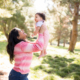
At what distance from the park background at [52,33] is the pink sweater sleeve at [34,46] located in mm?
920

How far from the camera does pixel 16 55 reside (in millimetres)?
2146

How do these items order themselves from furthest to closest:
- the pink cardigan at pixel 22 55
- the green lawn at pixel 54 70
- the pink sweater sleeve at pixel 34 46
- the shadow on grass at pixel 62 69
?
the shadow on grass at pixel 62 69, the green lawn at pixel 54 70, the pink cardigan at pixel 22 55, the pink sweater sleeve at pixel 34 46

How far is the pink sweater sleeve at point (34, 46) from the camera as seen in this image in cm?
187

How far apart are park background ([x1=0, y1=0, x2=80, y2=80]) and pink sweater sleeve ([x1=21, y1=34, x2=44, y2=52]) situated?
92 cm

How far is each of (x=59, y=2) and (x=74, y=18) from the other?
2.57 metres

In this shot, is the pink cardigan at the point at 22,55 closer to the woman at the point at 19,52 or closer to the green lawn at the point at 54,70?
the woman at the point at 19,52

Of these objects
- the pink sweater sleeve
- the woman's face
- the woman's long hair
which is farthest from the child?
the woman's long hair

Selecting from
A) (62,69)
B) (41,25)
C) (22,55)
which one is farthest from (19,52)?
(62,69)

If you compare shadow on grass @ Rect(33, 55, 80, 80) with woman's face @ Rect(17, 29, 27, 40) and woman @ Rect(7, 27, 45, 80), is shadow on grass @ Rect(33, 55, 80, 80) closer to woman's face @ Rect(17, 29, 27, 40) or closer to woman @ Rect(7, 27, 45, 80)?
woman @ Rect(7, 27, 45, 80)

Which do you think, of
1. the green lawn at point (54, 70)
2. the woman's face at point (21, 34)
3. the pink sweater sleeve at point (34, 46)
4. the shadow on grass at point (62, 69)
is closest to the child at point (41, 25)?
the pink sweater sleeve at point (34, 46)

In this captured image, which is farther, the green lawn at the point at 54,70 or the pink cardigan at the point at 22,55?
the green lawn at the point at 54,70

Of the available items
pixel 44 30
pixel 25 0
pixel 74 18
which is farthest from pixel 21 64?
pixel 25 0

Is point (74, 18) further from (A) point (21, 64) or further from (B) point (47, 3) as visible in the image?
(A) point (21, 64)

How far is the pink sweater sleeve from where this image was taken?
1.87 metres
